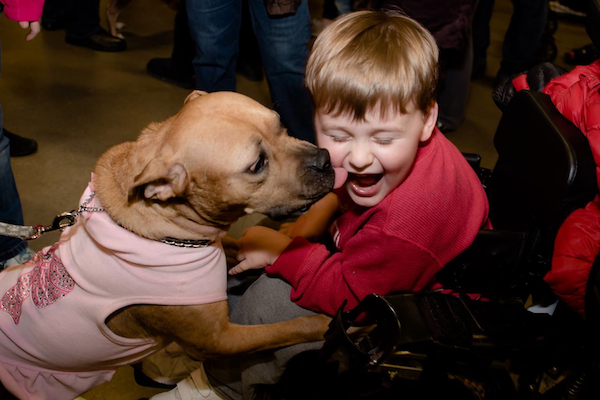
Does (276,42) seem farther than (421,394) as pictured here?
Yes

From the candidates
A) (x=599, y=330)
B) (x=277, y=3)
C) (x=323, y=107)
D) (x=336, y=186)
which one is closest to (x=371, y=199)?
(x=336, y=186)

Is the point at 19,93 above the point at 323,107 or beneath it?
beneath

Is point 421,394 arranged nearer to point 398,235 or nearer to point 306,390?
point 306,390

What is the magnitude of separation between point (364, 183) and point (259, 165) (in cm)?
36

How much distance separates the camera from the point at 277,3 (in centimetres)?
261

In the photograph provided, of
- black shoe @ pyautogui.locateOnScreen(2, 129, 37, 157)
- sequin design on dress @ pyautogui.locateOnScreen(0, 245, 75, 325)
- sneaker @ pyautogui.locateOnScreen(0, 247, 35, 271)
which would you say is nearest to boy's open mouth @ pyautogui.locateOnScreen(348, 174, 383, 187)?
sequin design on dress @ pyautogui.locateOnScreen(0, 245, 75, 325)

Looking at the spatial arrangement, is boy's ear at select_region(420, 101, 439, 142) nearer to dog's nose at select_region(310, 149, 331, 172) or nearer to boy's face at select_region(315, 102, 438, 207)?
boy's face at select_region(315, 102, 438, 207)

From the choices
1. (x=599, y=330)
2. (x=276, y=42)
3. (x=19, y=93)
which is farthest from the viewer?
(x=19, y=93)

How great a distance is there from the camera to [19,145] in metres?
3.36

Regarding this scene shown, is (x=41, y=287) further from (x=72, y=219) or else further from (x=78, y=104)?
(x=78, y=104)

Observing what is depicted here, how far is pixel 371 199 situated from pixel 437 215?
211 mm

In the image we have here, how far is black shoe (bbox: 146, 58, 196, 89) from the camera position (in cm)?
444

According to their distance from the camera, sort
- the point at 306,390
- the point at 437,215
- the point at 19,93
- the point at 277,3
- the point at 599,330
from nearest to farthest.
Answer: the point at 599,330, the point at 437,215, the point at 306,390, the point at 277,3, the point at 19,93

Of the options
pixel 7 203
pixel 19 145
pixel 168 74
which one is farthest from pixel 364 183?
pixel 168 74
